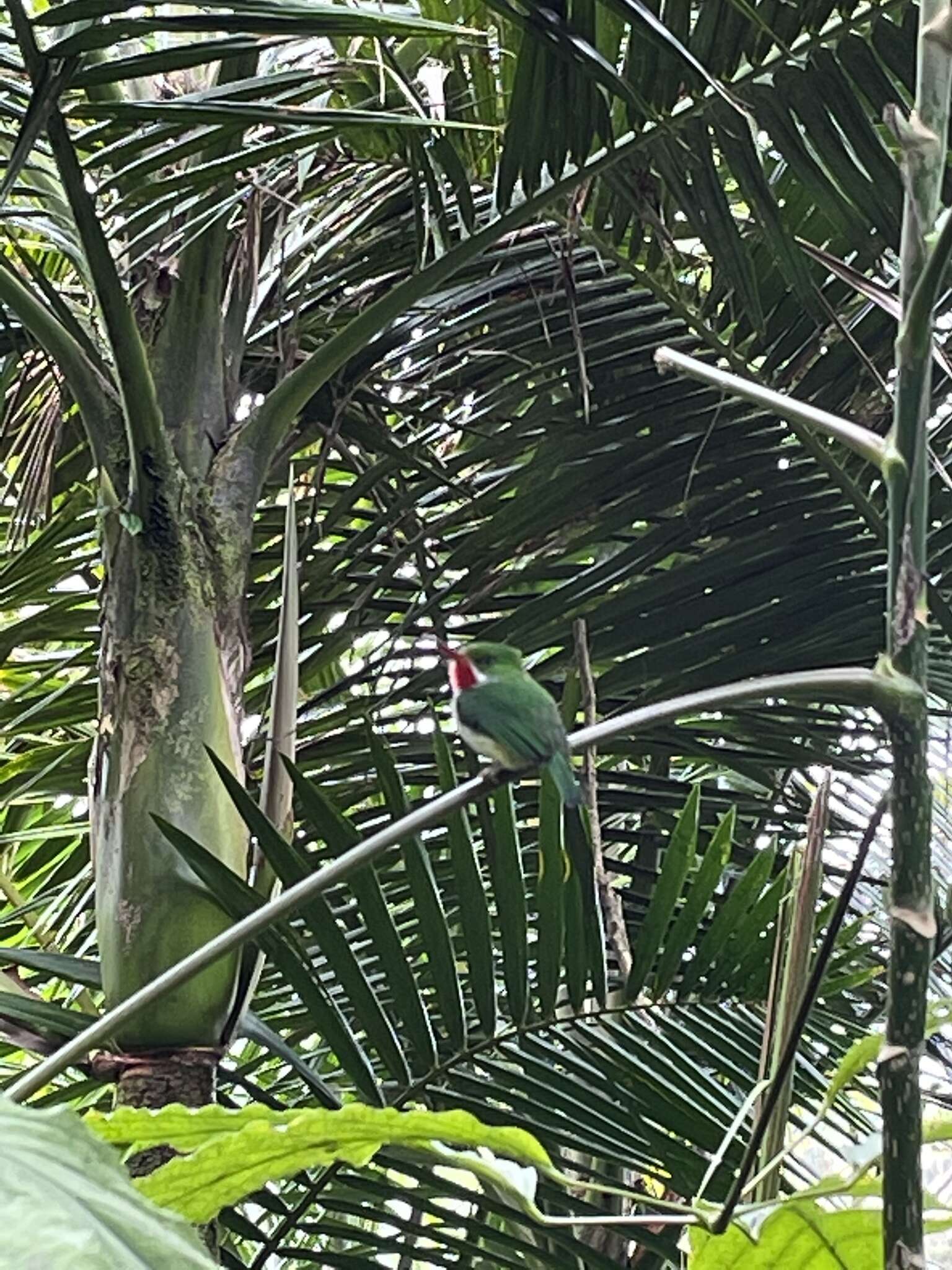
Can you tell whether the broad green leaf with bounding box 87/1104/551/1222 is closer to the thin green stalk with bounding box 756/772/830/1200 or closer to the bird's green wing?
the thin green stalk with bounding box 756/772/830/1200

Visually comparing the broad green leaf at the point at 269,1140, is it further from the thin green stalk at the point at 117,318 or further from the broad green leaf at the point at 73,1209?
the thin green stalk at the point at 117,318

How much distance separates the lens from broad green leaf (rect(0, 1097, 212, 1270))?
6.5 inches

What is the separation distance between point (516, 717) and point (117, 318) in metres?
0.42

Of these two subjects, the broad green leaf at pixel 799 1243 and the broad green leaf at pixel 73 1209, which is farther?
the broad green leaf at pixel 799 1243

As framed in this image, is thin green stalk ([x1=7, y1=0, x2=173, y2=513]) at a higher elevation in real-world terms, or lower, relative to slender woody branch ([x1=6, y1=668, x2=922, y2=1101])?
higher

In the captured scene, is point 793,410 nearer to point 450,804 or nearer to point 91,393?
point 450,804

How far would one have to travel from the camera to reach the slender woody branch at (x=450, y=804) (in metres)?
0.36

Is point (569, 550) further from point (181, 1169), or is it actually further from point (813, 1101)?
point (181, 1169)

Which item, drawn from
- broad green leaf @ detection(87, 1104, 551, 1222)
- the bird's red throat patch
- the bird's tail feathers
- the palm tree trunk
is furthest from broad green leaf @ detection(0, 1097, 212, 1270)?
the bird's red throat patch

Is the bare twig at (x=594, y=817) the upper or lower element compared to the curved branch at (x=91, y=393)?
lower

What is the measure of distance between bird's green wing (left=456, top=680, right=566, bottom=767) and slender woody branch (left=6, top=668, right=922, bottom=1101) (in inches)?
18.2

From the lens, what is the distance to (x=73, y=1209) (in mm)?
181

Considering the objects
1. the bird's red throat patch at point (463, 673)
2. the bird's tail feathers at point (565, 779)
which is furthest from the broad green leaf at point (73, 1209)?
the bird's red throat patch at point (463, 673)

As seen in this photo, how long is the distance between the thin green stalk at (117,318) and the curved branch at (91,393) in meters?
0.03
